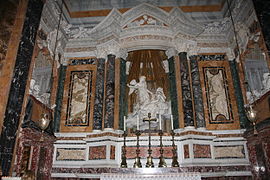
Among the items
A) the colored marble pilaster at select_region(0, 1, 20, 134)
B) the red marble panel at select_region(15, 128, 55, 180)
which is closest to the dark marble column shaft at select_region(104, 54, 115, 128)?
the red marble panel at select_region(15, 128, 55, 180)

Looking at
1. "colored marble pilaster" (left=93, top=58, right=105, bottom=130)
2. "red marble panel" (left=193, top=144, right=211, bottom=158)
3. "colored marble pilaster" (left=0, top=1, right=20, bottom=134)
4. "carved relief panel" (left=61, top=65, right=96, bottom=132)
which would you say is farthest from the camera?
"carved relief panel" (left=61, top=65, right=96, bottom=132)

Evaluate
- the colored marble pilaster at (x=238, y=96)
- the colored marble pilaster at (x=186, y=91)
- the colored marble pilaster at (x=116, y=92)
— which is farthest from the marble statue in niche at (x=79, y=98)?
the colored marble pilaster at (x=238, y=96)

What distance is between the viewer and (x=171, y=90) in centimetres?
812

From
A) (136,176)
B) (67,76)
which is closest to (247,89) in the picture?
(136,176)

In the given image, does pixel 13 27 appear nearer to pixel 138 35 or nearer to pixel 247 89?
pixel 138 35

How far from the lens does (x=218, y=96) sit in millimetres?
7906

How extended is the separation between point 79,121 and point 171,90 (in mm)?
3186

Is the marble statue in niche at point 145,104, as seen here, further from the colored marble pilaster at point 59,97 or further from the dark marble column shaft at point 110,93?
the colored marble pilaster at point 59,97

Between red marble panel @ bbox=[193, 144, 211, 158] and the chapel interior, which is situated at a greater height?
the chapel interior

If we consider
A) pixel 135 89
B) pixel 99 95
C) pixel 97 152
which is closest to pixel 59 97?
pixel 99 95

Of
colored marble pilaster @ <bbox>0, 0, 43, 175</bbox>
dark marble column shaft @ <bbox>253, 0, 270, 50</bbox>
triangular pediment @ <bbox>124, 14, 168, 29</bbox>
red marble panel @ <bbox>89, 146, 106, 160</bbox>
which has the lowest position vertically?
red marble panel @ <bbox>89, 146, 106, 160</bbox>

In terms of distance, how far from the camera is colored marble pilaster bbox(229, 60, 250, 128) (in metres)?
7.44

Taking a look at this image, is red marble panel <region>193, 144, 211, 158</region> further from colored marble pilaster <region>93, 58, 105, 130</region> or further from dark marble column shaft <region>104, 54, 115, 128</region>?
colored marble pilaster <region>93, 58, 105, 130</region>

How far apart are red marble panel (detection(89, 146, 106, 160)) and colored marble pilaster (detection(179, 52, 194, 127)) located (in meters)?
2.56
